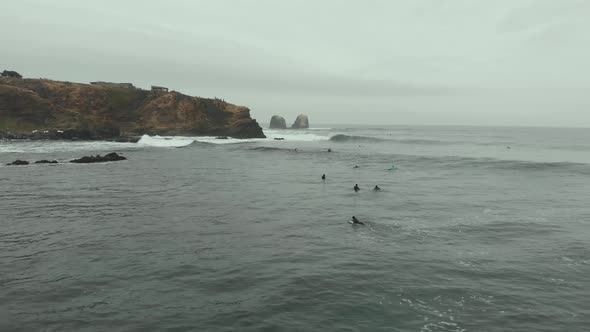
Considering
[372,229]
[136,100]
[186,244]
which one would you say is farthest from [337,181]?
[136,100]

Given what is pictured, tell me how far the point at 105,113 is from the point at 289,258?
106m

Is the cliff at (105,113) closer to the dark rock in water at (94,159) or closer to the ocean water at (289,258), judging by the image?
the dark rock in water at (94,159)

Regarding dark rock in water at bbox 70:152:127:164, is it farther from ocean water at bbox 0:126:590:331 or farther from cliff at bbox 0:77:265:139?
cliff at bbox 0:77:265:139

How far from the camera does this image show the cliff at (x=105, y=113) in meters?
92.1

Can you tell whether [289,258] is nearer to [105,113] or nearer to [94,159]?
[94,159]

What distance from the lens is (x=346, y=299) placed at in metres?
12.8

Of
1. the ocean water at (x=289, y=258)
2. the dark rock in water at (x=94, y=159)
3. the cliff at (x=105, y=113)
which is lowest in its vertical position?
the ocean water at (x=289, y=258)

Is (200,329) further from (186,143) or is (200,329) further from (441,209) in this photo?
(186,143)

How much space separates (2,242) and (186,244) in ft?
29.7

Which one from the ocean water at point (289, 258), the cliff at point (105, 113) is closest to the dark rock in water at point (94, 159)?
the ocean water at point (289, 258)

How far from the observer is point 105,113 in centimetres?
10600

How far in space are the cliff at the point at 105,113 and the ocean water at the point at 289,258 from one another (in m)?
69.3

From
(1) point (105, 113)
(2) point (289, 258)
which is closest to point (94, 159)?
(2) point (289, 258)

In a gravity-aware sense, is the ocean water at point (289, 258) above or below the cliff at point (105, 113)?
below
